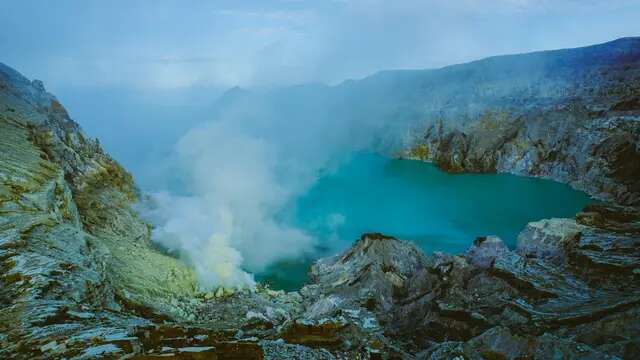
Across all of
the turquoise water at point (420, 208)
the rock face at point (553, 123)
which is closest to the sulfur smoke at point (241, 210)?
the turquoise water at point (420, 208)

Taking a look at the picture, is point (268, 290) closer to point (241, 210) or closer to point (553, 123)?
point (241, 210)

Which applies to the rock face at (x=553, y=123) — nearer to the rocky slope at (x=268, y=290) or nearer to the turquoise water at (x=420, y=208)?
the turquoise water at (x=420, y=208)

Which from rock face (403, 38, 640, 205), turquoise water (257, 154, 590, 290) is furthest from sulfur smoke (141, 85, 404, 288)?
rock face (403, 38, 640, 205)

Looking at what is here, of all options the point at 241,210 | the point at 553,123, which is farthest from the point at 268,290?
the point at 553,123

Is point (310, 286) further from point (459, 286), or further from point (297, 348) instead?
point (297, 348)

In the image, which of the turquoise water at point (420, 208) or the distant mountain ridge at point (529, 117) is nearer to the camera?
the turquoise water at point (420, 208)
